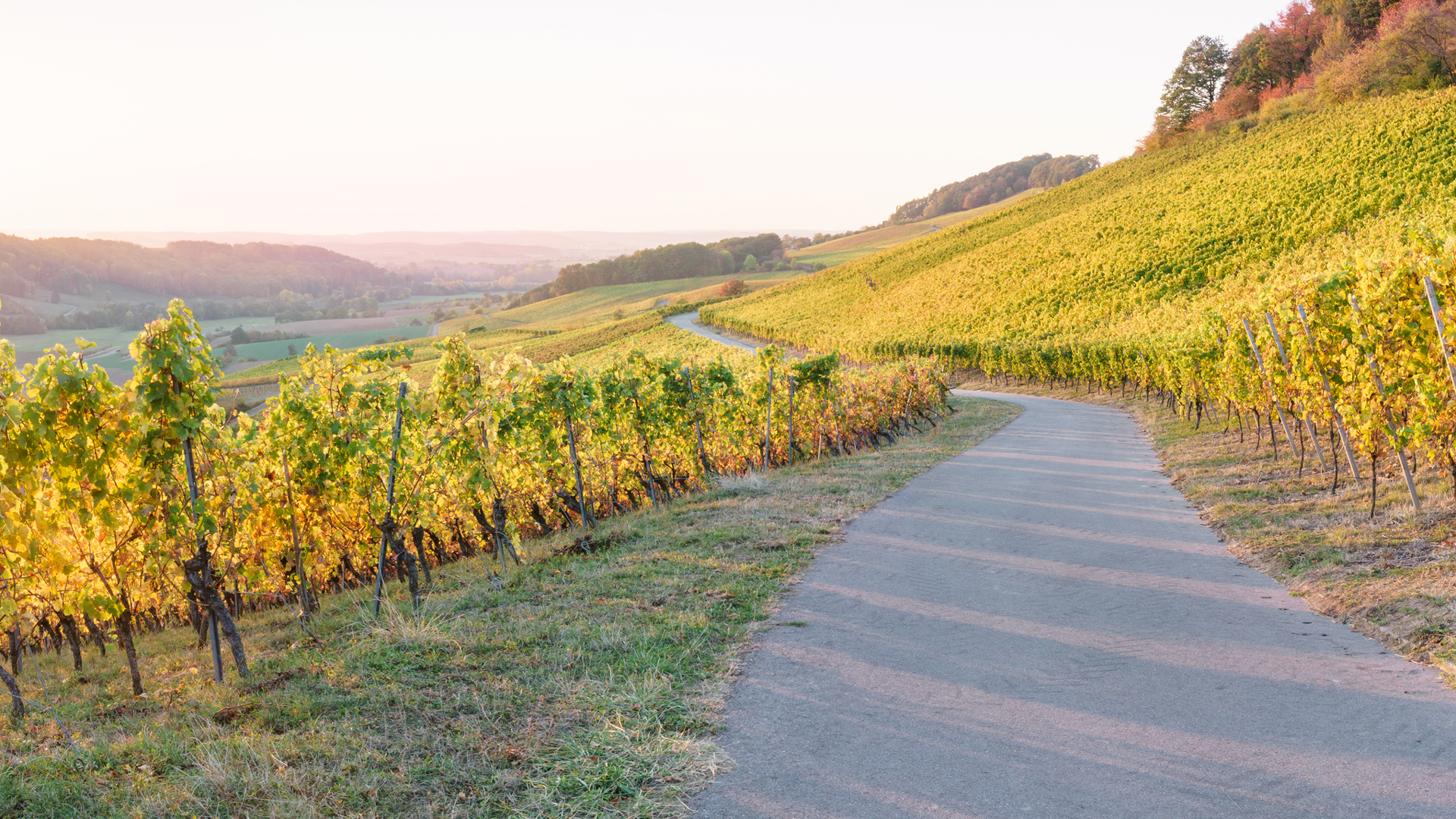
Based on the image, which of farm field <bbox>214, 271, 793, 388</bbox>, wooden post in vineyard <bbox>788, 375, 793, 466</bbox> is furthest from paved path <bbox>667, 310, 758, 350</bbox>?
wooden post in vineyard <bbox>788, 375, 793, 466</bbox>

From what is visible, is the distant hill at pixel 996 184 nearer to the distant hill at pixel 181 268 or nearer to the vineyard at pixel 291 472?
the distant hill at pixel 181 268

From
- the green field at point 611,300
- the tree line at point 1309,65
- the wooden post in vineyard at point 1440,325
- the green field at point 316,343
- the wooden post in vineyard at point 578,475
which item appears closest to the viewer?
the wooden post in vineyard at point 1440,325

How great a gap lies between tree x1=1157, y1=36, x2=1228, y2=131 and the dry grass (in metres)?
80.0

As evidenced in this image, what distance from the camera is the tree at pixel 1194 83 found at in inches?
3068

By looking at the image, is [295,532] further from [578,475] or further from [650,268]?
[650,268]

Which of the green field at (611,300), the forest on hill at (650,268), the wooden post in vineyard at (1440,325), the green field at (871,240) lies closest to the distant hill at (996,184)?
the green field at (871,240)

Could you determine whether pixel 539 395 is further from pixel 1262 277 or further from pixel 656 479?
pixel 1262 277

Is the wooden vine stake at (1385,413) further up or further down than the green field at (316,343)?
further down

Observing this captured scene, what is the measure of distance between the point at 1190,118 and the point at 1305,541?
86745 millimetres

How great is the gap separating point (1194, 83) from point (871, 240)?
63.0m

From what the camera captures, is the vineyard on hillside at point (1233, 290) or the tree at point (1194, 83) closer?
the vineyard on hillside at point (1233, 290)

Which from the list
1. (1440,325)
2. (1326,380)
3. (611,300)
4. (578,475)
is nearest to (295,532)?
(578,475)

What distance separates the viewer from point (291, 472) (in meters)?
8.19

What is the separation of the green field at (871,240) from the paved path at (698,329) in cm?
4165
